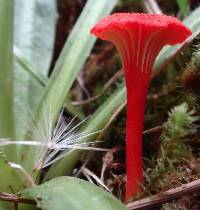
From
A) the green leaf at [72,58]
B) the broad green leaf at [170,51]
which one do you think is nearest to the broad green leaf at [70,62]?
the green leaf at [72,58]

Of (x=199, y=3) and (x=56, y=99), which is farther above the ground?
(x=199, y=3)

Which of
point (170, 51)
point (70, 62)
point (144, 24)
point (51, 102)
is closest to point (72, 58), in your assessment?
point (70, 62)

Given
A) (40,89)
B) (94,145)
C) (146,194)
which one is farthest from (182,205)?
(40,89)

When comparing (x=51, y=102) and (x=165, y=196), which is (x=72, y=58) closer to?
(x=51, y=102)

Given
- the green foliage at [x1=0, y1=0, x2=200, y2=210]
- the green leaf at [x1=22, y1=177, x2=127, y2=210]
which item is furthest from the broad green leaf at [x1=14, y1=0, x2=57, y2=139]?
the green leaf at [x1=22, y1=177, x2=127, y2=210]

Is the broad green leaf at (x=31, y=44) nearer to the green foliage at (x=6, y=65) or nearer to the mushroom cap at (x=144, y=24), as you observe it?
the green foliage at (x=6, y=65)

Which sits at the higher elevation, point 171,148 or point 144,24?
point 144,24

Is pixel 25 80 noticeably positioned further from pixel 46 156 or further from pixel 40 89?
pixel 46 156
